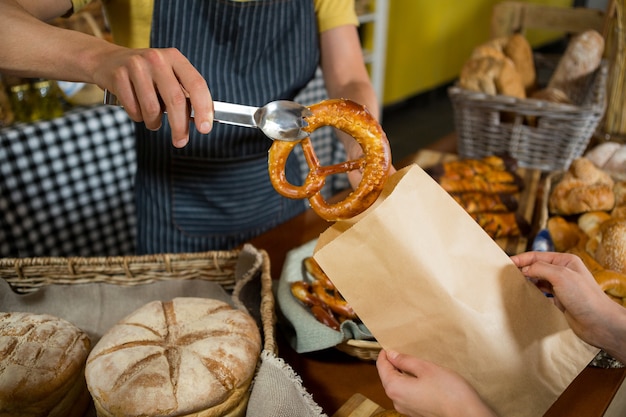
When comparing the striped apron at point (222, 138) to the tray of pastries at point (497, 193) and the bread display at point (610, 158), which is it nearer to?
the tray of pastries at point (497, 193)

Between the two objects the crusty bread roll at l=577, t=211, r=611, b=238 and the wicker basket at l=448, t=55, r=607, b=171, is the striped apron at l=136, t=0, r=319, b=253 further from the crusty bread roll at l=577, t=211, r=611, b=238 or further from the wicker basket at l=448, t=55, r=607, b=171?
the crusty bread roll at l=577, t=211, r=611, b=238

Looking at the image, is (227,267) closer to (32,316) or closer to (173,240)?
(32,316)

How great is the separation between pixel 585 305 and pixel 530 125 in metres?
1.25

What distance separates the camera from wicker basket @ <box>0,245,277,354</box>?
1.03 m

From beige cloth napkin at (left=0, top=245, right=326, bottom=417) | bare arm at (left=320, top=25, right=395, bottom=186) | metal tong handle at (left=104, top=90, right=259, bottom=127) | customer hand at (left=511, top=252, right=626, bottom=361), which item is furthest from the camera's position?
bare arm at (left=320, top=25, right=395, bottom=186)

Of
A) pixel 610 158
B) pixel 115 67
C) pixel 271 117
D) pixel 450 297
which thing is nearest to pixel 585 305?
pixel 450 297

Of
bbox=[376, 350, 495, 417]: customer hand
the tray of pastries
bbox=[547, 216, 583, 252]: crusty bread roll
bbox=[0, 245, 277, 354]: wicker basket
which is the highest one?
bbox=[376, 350, 495, 417]: customer hand

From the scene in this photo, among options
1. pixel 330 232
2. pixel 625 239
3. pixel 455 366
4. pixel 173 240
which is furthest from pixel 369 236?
pixel 173 240

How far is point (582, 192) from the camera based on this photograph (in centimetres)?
137

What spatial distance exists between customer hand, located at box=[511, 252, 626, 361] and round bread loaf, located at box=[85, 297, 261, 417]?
481 millimetres

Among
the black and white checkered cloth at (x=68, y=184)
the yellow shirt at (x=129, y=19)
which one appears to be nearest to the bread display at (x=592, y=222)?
the yellow shirt at (x=129, y=19)

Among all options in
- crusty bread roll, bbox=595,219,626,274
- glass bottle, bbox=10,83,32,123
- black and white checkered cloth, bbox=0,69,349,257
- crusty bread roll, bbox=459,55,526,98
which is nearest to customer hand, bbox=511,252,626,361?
crusty bread roll, bbox=595,219,626,274

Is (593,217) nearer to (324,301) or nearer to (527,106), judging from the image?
(527,106)

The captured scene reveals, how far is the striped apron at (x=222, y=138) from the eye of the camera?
1297mm
